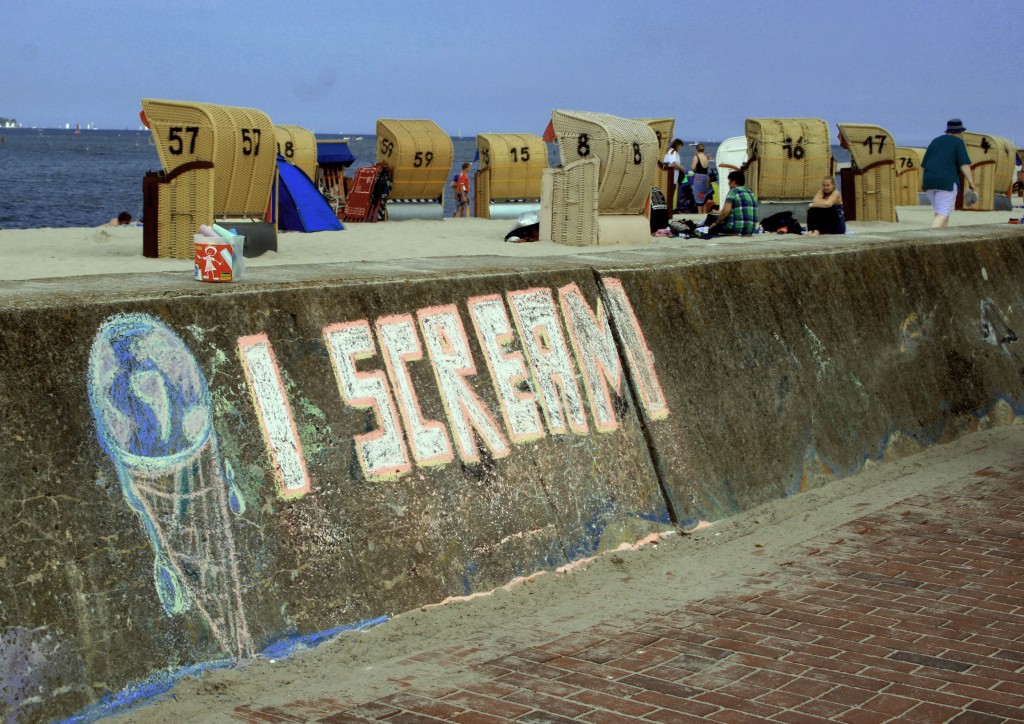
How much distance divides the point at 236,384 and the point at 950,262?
7336 millimetres

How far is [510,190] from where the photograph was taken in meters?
27.0

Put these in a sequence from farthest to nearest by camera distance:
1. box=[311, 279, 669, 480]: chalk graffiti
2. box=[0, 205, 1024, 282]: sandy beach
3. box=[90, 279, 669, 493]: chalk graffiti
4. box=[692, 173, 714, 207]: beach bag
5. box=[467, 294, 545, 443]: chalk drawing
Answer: box=[692, 173, 714, 207]: beach bag, box=[0, 205, 1024, 282]: sandy beach, box=[467, 294, 545, 443]: chalk drawing, box=[311, 279, 669, 480]: chalk graffiti, box=[90, 279, 669, 493]: chalk graffiti

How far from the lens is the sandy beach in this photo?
1123 cm

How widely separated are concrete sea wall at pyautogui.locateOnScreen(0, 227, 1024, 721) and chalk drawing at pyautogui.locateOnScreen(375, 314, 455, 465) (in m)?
0.01

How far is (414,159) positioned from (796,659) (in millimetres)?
20385

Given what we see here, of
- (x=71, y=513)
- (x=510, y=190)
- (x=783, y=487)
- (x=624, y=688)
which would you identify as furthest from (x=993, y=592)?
(x=510, y=190)

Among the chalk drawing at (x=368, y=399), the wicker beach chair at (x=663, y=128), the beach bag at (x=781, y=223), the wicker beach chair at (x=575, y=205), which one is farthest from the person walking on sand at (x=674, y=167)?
the chalk drawing at (x=368, y=399)

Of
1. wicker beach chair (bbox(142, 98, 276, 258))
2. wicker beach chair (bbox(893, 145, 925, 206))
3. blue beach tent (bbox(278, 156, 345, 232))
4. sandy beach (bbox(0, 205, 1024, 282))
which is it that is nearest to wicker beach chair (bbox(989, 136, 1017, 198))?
wicker beach chair (bbox(893, 145, 925, 206))

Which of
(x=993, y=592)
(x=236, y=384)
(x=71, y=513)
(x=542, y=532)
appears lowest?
(x=993, y=592)

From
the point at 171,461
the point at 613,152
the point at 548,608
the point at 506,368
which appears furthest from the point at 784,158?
the point at 171,461

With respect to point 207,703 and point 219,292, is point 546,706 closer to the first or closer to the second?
point 207,703

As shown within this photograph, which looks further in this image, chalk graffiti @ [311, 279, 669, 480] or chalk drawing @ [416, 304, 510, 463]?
chalk drawing @ [416, 304, 510, 463]

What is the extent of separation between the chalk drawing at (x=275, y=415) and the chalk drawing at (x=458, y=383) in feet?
3.17

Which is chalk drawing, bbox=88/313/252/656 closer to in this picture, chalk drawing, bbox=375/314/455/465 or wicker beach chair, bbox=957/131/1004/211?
chalk drawing, bbox=375/314/455/465
